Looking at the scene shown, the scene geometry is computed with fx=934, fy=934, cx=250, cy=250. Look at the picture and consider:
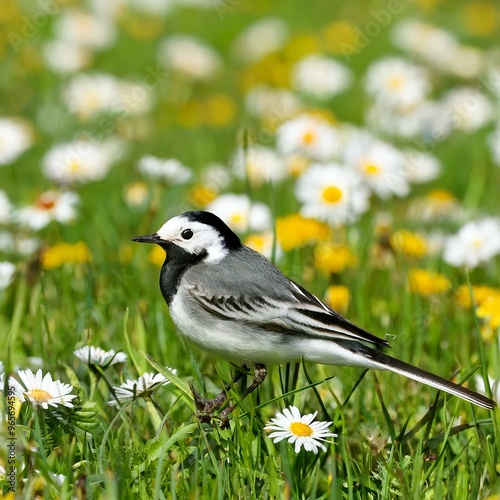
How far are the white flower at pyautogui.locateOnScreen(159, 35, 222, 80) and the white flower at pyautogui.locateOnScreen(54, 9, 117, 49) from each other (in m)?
0.53

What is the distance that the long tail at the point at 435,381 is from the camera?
265 cm

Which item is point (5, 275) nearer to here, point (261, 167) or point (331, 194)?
point (331, 194)

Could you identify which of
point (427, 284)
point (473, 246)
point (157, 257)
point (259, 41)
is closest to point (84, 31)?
point (259, 41)

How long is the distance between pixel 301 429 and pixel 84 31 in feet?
21.0

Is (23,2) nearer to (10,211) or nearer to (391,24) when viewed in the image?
(391,24)

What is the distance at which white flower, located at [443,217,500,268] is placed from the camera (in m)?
4.23

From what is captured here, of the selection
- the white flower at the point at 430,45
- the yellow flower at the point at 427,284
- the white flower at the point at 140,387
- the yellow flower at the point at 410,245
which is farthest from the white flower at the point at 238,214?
the white flower at the point at 430,45

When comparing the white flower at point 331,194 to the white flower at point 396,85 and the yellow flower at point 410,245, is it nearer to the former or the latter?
the yellow flower at point 410,245

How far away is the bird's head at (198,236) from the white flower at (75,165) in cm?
196

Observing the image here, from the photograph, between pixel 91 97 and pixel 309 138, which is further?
pixel 91 97

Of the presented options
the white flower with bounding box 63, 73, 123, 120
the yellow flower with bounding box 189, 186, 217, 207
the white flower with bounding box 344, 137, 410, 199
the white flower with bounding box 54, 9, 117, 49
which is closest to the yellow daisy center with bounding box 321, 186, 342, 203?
the white flower with bounding box 344, 137, 410, 199

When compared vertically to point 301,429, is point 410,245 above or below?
above

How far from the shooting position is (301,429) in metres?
2.54

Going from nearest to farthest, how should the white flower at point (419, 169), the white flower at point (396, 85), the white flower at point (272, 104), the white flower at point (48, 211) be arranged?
the white flower at point (48, 211) < the white flower at point (419, 169) < the white flower at point (396, 85) < the white flower at point (272, 104)
